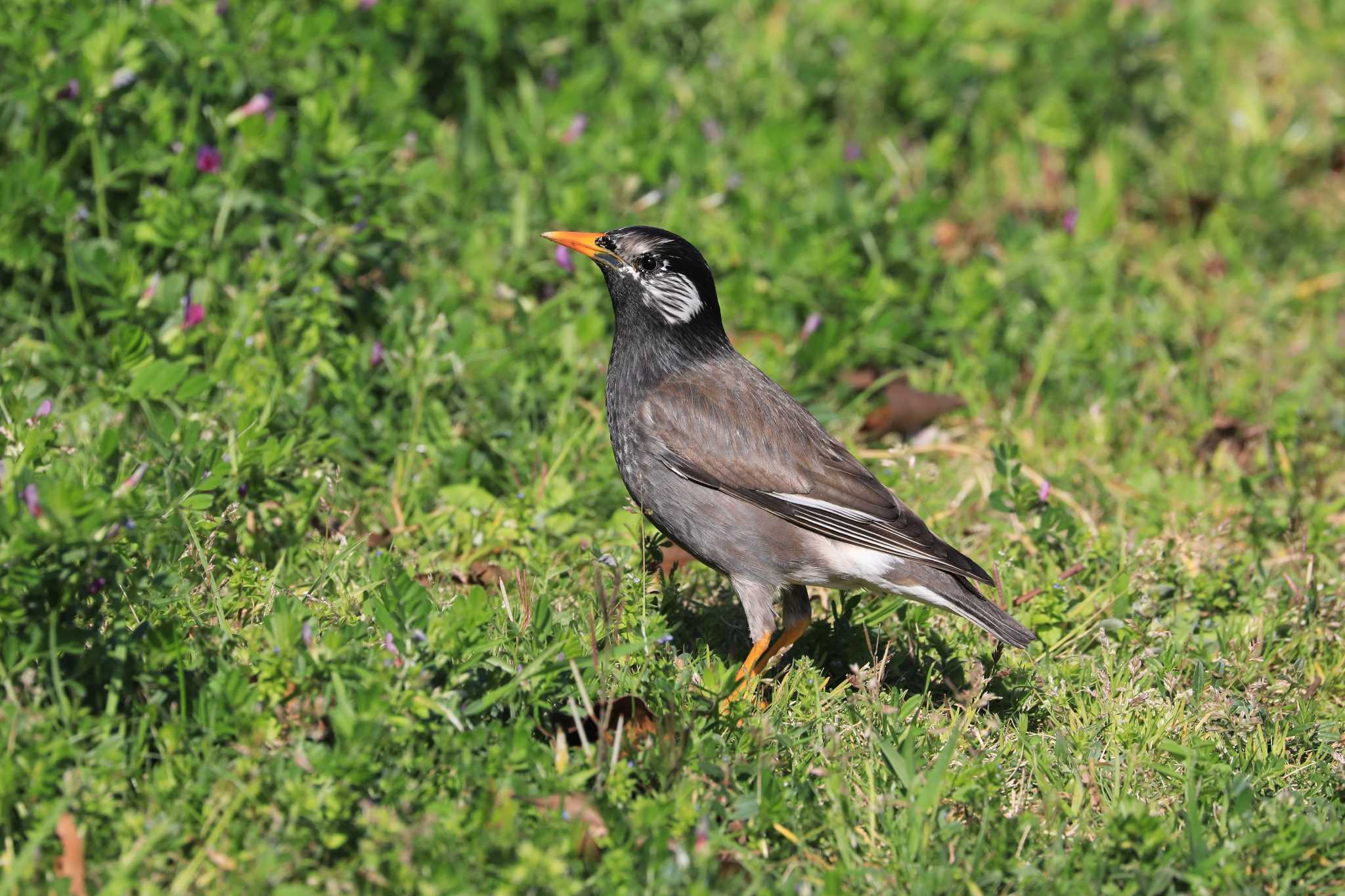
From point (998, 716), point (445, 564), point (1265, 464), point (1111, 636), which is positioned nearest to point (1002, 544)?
point (1111, 636)

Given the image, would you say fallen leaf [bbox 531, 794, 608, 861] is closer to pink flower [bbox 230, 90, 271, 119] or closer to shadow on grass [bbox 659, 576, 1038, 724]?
shadow on grass [bbox 659, 576, 1038, 724]

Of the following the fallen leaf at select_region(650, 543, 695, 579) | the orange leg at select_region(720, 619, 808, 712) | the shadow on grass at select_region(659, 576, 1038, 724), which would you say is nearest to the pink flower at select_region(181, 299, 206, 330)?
the fallen leaf at select_region(650, 543, 695, 579)

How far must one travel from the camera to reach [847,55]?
8.88m

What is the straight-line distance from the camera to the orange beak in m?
5.75

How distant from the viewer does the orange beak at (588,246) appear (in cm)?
575

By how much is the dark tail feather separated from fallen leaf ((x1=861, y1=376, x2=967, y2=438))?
1.99 m

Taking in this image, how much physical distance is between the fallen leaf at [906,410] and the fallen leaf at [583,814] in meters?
3.42

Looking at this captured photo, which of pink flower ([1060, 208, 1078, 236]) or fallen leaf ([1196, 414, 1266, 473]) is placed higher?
pink flower ([1060, 208, 1078, 236])

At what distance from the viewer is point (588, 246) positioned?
5.81m

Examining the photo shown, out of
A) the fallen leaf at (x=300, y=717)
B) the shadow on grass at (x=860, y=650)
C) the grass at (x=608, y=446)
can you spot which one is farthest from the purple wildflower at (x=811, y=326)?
the fallen leaf at (x=300, y=717)

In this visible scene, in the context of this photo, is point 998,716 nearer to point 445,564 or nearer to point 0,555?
point 445,564

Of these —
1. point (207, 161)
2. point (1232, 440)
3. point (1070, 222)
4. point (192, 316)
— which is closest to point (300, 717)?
point (192, 316)

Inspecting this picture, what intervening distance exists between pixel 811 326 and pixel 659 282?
1.58 metres

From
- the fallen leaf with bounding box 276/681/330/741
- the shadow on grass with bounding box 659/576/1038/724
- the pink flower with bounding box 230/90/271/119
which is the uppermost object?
the pink flower with bounding box 230/90/271/119
